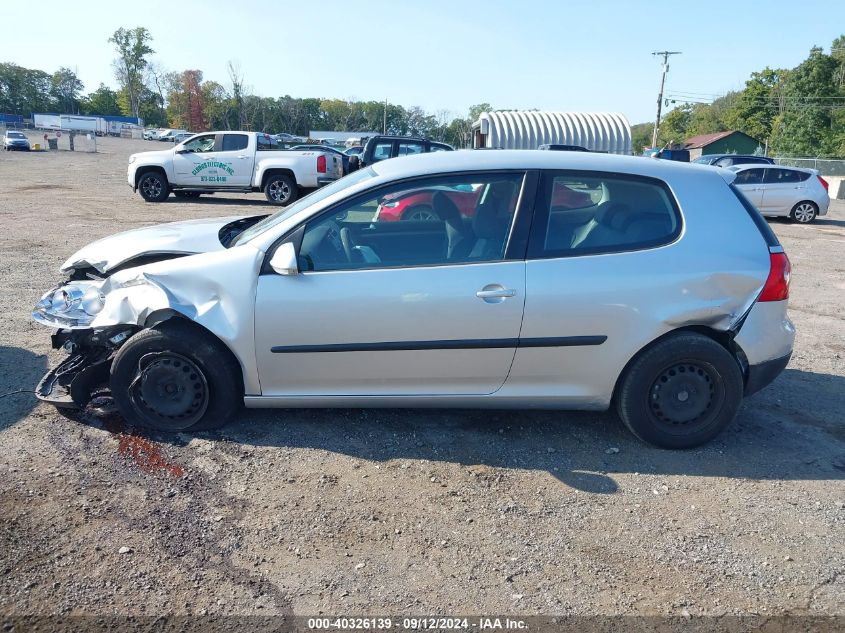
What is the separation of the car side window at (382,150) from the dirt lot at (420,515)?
12537 millimetres

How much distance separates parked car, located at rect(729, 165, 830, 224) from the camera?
17.5 meters

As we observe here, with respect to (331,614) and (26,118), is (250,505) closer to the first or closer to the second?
(331,614)

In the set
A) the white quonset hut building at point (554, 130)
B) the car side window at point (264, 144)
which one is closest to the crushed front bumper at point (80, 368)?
the car side window at point (264, 144)

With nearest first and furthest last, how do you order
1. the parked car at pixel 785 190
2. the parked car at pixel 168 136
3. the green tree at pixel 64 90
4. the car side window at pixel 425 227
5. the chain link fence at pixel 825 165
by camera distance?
the car side window at pixel 425 227 < the parked car at pixel 785 190 < the chain link fence at pixel 825 165 < the parked car at pixel 168 136 < the green tree at pixel 64 90

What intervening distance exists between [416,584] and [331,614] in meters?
0.38

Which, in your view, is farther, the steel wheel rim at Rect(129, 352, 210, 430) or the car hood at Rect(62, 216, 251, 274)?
the car hood at Rect(62, 216, 251, 274)

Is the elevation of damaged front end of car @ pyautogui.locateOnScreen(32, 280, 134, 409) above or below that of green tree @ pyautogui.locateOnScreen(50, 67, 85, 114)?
below

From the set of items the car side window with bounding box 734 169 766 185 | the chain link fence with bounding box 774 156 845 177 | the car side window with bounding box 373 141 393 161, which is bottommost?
the car side window with bounding box 734 169 766 185

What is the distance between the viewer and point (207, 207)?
1631 cm

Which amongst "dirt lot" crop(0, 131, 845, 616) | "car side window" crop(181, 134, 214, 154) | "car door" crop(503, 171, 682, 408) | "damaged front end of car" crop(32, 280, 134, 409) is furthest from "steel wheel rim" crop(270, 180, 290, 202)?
"car door" crop(503, 171, 682, 408)

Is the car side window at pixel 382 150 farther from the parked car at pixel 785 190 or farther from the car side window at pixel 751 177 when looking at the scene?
the car side window at pixel 751 177

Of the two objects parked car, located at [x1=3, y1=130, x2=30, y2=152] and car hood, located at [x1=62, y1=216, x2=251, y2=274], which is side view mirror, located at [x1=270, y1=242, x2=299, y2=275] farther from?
parked car, located at [x1=3, y1=130, x2=30, y2=152]

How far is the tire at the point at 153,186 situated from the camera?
16.9 metres

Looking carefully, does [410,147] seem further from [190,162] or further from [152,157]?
[152,157]
